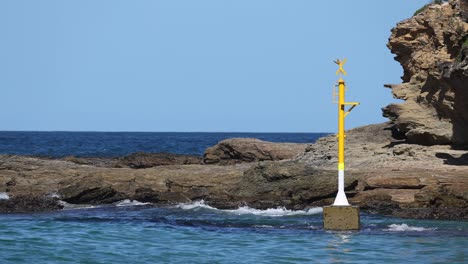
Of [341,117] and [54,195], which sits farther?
[54,195]

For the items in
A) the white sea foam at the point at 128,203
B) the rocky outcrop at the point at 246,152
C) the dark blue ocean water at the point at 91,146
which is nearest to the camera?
the white sea foam at the point at 128,203

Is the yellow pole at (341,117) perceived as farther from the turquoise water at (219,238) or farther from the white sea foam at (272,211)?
the white sea foam at (272,211)

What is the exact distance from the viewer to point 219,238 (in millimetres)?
21641

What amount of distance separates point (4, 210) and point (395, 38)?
55.5ft

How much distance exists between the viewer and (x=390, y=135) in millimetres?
37125

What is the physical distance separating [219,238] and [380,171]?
9910 mm

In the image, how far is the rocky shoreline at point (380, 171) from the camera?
28047 millimetres

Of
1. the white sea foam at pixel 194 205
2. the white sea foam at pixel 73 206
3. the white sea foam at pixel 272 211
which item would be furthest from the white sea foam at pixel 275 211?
the white sea foam at pixel 73 206

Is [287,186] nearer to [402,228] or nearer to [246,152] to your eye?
[402,228]

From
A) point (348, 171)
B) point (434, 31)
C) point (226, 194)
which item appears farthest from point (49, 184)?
point (434, 31)

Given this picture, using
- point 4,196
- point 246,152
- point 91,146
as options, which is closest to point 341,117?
point 4,196

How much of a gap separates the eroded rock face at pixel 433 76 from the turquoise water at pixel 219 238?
21.6 feet

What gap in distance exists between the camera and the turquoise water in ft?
61.6

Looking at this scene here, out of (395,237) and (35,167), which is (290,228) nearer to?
(395,237)
